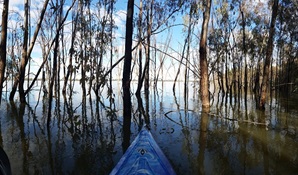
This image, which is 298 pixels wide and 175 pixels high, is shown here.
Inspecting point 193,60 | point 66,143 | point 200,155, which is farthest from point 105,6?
point 200,155

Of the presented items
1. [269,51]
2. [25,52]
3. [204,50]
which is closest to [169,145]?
[204,50]

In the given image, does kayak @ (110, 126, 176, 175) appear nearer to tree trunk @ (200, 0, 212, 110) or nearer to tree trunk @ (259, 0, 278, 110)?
tree trunk @ (200, 0, 212, 110)

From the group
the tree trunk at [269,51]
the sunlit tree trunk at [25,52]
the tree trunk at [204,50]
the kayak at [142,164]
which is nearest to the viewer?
the kayak at [142,164]

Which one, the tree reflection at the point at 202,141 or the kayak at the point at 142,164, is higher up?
the kayak at the point at 142,164

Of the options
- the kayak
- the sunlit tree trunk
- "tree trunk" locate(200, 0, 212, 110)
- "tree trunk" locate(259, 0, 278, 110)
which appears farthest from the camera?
the sunlit tree trunk

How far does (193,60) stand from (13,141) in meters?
21.1

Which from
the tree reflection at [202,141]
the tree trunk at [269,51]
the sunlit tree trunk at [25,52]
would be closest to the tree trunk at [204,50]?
the tree reflection at [202,141]

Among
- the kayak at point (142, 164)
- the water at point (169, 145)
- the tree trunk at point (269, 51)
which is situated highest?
the tree trunk at point (269, 51)

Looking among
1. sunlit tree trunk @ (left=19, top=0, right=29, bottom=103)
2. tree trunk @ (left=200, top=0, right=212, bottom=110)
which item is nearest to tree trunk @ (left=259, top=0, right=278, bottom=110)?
tree trunk @ (left=200, top=0, right=212, bottom=110)

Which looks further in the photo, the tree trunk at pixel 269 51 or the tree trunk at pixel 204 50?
the tree trunk at pixel 204 50

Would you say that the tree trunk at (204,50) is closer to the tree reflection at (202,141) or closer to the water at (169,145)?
the tree reflection at (202,141)

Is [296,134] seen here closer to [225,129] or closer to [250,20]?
[225,129]

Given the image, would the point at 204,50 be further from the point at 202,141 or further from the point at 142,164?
the point at 142,164

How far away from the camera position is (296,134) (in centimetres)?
509
